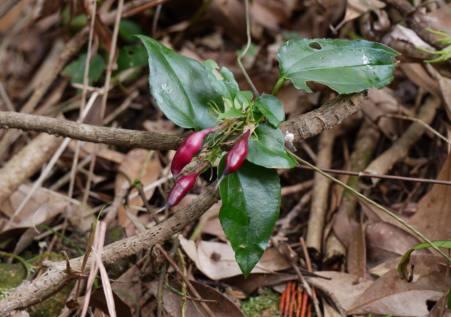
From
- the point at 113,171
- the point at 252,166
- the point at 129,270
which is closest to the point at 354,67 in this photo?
the point at 252,166

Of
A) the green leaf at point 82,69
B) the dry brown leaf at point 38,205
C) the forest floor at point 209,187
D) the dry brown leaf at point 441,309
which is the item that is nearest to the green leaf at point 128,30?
the forest floor at point 209,187

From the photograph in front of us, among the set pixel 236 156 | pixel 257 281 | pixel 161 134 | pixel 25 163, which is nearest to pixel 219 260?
pixel 257 281

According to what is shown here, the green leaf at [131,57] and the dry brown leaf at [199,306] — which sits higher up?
the green leaf at [131,57]

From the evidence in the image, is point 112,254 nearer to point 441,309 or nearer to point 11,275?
point 11,275

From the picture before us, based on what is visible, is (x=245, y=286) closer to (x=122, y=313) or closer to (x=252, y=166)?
(x=122, y=313)

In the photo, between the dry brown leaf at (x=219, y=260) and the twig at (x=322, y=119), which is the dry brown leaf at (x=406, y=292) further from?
the twig at (x=322, y=119)
